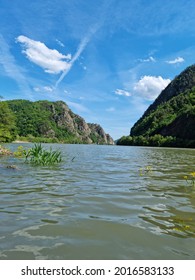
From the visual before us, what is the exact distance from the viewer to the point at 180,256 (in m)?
5.11

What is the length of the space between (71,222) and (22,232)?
1303mm

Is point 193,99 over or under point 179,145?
over

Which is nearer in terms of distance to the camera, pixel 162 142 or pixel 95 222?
pixel 95 222

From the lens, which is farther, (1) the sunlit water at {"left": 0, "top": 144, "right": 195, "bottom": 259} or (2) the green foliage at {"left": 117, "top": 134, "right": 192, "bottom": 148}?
(2) the green foliage at {"left": 117, "top": 134, "right": 192, "bottom": 148}

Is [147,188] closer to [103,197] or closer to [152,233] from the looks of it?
[103,197]

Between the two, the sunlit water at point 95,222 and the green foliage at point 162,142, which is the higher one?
the green foliage at point 162,142

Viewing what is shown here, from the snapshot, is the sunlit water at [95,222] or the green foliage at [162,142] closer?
the sunlit water at [95,222]

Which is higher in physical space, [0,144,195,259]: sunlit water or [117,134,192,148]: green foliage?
[117,134,192,148]: green foliage

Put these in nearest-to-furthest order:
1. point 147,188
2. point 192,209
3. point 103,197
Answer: point 192,209 → point 103,197 → point 147,188

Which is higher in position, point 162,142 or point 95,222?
point 162,142

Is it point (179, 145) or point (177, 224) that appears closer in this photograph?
point (177, 224)

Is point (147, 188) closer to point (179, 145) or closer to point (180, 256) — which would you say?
point (180, 256)

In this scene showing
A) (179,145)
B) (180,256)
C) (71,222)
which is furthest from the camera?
(179,145)

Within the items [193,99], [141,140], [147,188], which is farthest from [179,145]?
[147,188]
